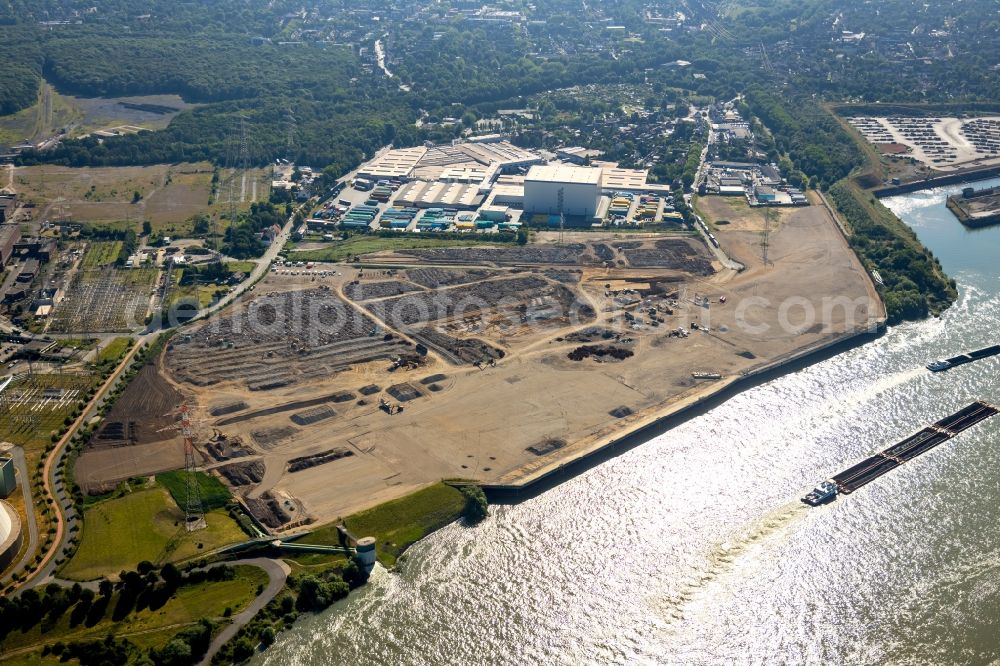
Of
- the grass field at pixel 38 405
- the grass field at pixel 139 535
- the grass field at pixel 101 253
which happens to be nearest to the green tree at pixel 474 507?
the grass field at pixel 139 535

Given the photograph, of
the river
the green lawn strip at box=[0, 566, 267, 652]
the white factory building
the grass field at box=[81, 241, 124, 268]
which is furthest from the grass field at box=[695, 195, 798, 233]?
the green lawn strip at box=[0, 566, 267, 652]

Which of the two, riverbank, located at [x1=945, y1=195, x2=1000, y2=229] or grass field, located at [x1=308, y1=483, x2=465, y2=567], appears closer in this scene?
grass field, located at [x1=308, y1=483, x2=465, y2=567]

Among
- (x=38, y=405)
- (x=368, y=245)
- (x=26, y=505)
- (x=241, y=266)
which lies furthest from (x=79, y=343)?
(x=368, y=245)

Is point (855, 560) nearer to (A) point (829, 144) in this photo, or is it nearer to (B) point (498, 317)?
(B) point (498, 317)

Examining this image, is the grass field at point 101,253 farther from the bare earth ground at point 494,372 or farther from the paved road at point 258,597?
the paved road at point 258,597

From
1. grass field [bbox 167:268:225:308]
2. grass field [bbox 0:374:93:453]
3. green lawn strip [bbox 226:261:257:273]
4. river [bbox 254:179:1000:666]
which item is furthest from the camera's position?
green lawn strip [bbox 226:261:257:273]

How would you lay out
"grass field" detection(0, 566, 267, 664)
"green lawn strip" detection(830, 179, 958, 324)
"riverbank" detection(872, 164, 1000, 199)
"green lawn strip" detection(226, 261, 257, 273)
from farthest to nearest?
"riverbank" detection(872, 164, 1000, 199)
"green lawn strip" detection(226, 261, 257, 273)
"green lawn strip" detection(830, 179, 958, 324)
"grass field" detection(0, 566, 267, 664)

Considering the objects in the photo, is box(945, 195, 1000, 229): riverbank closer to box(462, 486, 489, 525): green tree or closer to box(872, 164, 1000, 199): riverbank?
box(872, 164, 1000, 199): riverbank

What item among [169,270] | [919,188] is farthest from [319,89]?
[919,188]
